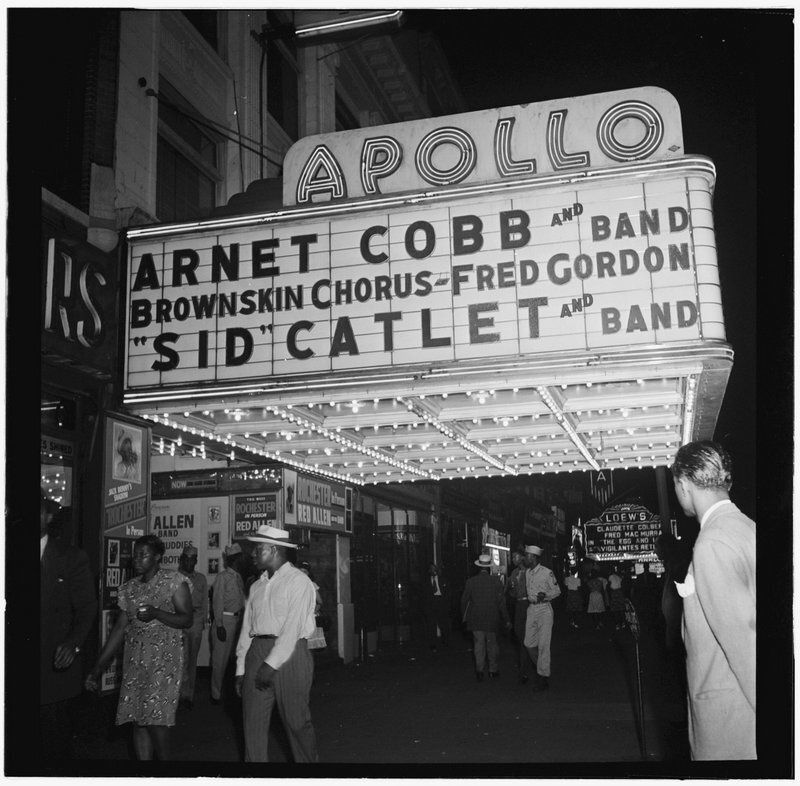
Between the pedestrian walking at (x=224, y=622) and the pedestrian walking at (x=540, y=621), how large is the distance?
14.4 ft

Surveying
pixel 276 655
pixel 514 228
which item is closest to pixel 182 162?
pixel 514 228

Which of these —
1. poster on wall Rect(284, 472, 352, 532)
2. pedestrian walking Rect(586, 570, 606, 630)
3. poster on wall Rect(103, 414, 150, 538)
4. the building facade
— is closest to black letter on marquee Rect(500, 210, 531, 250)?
the building facade

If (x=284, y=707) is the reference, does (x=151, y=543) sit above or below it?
above

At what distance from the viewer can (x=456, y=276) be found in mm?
7945

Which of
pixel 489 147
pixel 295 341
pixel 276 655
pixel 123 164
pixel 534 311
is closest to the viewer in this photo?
pixel 276 655

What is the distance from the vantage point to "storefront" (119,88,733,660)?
7445 millimetres

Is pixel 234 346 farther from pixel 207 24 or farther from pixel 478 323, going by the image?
pixel 207 24

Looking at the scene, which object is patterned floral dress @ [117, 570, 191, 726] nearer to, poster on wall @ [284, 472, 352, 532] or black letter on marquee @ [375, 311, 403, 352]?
black letter on marquee @ [375, 311, 403, 352]

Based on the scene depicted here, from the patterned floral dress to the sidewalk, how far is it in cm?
170

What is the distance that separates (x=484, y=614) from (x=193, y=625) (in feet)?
15.6

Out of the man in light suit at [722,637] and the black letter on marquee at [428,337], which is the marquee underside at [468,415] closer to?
the black letter on marquee at [428,337]

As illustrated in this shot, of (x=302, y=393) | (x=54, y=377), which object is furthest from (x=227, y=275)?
(x=54, y=377)

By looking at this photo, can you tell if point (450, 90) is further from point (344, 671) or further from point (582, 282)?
point (582, 282)

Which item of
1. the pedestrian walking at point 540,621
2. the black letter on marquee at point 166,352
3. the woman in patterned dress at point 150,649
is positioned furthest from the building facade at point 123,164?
the pedestrian walking at point 540,621
